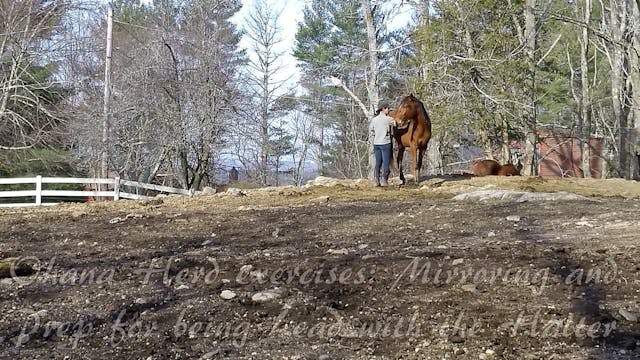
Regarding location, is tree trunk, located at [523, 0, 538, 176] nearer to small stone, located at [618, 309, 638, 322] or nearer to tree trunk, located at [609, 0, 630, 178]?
tree trunk, located at [609, 0, 630, 178]

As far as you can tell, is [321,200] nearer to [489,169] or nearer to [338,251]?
[338,251]

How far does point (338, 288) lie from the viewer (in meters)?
4.94

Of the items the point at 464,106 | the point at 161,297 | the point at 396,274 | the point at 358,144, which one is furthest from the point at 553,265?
the point at 358,144

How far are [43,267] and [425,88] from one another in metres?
14.8

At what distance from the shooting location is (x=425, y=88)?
19453 mm

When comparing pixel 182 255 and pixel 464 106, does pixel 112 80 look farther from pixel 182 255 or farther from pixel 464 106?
pixel 182 255

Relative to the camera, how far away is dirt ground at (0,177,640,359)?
3.90m

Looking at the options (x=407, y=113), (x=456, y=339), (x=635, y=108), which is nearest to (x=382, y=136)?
(x=407, y=113)

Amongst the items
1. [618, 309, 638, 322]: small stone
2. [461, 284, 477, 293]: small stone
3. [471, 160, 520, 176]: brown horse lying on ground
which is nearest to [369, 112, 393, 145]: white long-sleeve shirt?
[471, 160, 520, 176]: brown horse lying on ground

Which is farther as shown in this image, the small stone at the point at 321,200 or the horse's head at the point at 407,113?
the horse's head at the point at 407,113

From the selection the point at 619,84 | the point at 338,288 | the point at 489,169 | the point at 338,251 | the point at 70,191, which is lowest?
the point at 338,288

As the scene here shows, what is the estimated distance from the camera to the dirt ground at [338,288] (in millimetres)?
3898

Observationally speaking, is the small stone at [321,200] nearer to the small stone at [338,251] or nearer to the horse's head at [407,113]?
the horse's head at [407,113]

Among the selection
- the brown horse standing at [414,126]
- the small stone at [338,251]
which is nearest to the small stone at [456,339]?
the small stone at [338,251]
